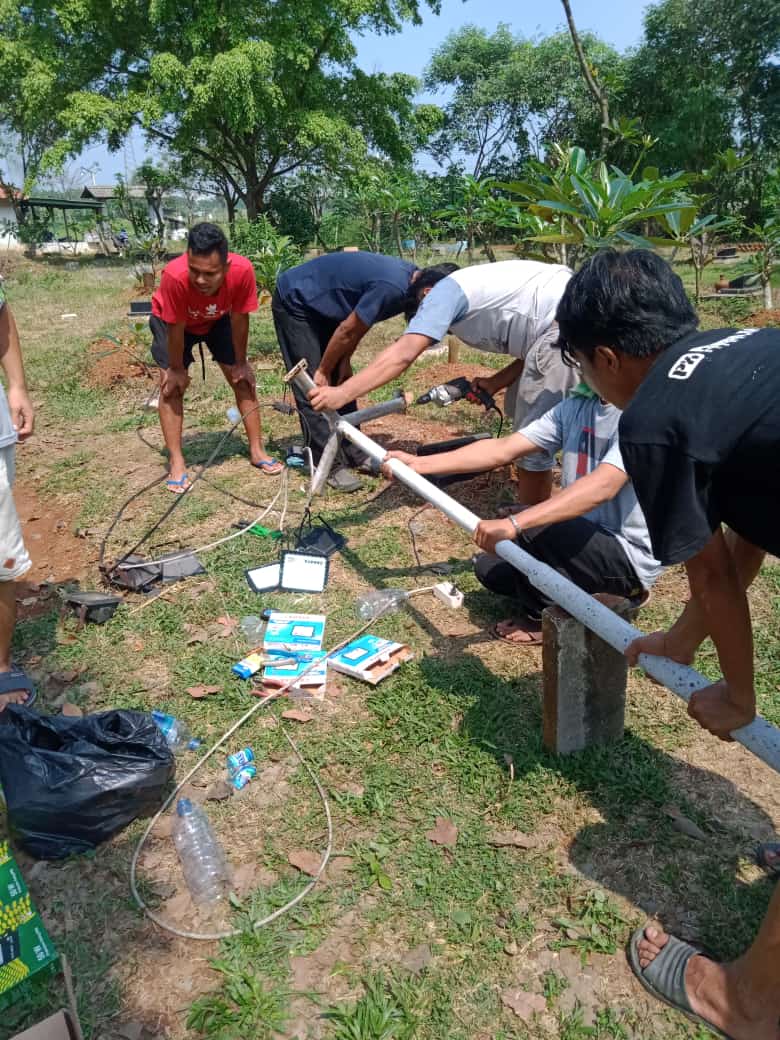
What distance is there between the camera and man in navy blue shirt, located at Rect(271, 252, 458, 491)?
453 centimetres

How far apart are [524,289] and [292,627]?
2.22 m

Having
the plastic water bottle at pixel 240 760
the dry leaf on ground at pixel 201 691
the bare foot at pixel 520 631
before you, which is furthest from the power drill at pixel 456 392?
the plastic water bottle at pixel 240 760

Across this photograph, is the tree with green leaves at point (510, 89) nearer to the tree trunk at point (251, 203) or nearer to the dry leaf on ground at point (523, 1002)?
the tree trunk at point (251, 203)

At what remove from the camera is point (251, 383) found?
5.20m

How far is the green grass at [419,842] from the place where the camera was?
1870 millimetres

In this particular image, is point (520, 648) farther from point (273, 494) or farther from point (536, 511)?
point (273, 494)

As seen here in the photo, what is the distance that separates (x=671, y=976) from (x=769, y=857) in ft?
1.90

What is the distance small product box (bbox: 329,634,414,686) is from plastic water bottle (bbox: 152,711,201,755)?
68cm

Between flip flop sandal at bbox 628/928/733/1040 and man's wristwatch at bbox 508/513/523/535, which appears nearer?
flip flop sandal at bbox 628/928/733/1040

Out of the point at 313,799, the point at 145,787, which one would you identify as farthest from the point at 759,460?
the point at 145,787

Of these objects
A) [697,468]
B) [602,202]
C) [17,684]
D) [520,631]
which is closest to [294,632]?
[520,631]

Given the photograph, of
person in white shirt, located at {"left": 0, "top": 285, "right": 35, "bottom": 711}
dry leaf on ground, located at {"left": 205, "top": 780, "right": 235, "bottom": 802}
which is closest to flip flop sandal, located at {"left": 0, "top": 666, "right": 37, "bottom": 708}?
person in white shirt, located at {"left": 0, "top": 285, "right": 35, "bottom": 711}

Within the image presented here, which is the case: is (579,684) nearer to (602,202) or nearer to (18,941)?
(18,941)

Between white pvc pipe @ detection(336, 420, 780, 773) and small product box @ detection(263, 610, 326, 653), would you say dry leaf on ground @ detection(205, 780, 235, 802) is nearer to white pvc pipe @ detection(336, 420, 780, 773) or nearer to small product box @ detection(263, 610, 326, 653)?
small product box @ detection(263, 610, 326, 653)
